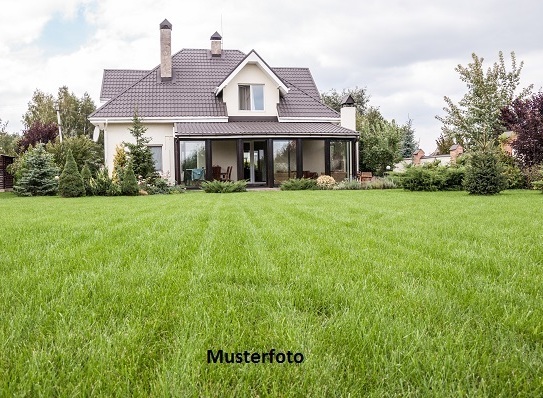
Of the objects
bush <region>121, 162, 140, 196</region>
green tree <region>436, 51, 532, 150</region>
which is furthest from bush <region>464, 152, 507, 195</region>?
green tree <region>436, 51, 532, 150</region>

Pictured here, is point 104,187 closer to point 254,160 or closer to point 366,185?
point 254,160

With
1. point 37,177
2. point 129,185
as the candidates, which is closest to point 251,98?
point 129,185

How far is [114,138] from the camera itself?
21922 mm

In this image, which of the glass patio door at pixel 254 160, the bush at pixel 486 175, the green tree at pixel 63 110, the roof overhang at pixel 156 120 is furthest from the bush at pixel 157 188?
the green tree at pixel 63 110

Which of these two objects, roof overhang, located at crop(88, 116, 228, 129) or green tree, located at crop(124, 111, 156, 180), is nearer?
green tree, located at crop(124, 111, 156, 180)

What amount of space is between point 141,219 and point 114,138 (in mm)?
16327

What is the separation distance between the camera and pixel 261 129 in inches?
837

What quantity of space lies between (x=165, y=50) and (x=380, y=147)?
1428 cm

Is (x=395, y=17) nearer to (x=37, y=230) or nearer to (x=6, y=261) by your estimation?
(x=37, y=230)

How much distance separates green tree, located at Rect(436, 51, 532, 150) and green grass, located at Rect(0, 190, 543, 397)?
924 inches

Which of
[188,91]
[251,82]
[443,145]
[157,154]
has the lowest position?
[157,154]

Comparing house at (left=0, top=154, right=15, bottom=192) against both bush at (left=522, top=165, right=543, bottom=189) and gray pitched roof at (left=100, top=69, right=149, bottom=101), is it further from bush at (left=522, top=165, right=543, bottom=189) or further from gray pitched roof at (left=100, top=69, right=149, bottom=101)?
bush at (left=522, top=165, right=543, bottom=189)

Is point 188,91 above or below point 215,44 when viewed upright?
below
